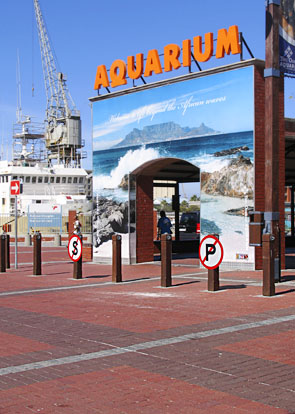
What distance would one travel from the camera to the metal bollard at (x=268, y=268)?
472 inches

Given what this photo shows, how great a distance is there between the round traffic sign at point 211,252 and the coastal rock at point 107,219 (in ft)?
28.1

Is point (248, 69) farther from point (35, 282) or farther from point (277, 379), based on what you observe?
point (277, 379)

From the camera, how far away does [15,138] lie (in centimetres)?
7956

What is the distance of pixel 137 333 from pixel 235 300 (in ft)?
11.6

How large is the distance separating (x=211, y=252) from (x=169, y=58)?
863 cm

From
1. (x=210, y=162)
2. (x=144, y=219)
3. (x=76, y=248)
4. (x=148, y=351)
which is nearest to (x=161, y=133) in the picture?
(x=210, y=162)

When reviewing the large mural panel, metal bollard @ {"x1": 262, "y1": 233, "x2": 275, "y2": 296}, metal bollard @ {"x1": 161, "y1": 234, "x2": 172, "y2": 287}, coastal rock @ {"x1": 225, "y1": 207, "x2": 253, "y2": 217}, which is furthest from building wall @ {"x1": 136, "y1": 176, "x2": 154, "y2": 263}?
metal bollard @ {"x1": 262, "y1": 233, "x2": 275, "y2": 296}

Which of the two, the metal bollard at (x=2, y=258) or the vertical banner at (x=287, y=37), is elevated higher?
the vertical banner at (x=287, y=37)

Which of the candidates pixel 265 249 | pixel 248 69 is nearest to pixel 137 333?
pixel 265 249

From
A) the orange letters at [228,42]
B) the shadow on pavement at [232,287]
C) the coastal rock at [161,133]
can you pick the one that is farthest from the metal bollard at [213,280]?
the orange letters at [228,42]

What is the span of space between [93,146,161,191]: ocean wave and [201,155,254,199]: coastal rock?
8.02 feet

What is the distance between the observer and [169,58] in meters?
19.4

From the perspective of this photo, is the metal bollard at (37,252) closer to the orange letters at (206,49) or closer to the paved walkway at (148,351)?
the paved walkway at (148,351)

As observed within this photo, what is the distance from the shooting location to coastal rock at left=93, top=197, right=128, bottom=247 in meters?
21.6
